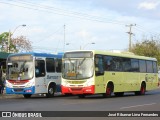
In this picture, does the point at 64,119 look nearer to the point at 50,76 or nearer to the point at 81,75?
the point at 81,75

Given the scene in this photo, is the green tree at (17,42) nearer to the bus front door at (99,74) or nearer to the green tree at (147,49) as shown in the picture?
the green tree at (147,49)

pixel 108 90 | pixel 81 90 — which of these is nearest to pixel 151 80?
pixel 108 90

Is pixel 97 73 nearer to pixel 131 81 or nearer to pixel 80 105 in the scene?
pixel 131 81

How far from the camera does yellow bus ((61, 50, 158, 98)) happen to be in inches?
1014

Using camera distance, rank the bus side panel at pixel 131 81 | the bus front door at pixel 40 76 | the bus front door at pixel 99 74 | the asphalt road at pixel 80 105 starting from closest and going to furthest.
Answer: the asphalt road at pixel 80 105
the bus front door at pixel 99 74
the bus front door at pixel 40 76
the bus side panel at pixel 131 81

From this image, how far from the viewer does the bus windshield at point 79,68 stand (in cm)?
2578

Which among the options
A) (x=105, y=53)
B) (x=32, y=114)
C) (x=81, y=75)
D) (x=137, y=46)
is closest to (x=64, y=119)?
(x=32, y=114)

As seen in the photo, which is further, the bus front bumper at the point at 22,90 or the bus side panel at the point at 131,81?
the bus side panel at the point at 131,81

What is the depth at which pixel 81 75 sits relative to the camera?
84.6 feet

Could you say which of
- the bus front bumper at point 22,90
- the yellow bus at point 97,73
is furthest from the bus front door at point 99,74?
the bus front bumper at point 22,90

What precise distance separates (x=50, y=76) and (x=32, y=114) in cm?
1357

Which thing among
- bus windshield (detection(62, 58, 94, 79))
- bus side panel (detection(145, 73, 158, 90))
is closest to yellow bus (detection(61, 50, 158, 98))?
bus windshield (detection(62, 58, 94, 79))

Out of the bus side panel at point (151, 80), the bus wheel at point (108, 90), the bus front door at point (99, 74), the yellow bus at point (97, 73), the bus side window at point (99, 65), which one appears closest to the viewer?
the yellow bus at point (97, 73)

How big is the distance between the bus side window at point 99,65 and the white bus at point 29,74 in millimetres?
3796
